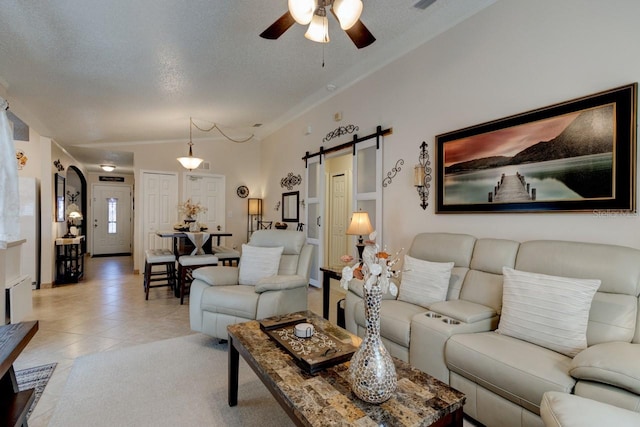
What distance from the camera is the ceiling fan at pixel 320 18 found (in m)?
1.94

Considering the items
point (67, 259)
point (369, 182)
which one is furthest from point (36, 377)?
point (67, 259)

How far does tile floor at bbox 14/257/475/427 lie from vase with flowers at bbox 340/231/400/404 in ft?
3.37

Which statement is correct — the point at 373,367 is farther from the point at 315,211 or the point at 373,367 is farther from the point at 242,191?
the point at 242,191

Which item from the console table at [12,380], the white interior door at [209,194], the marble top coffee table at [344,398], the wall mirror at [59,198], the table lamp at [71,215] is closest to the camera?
the marble top coffee table at [344,398]

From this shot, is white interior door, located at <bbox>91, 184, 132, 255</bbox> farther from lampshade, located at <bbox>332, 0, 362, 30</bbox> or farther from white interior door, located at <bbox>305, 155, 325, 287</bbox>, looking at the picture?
lampshade, located at <bbox>332, 0, 362, 30</bbox>

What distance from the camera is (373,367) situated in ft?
4.14

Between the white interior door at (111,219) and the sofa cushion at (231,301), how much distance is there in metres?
8.66

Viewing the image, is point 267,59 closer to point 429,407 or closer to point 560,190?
point 560,190

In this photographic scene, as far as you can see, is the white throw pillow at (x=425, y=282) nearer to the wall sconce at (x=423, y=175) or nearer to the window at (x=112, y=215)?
the wall sconce at (x=423, y=175)

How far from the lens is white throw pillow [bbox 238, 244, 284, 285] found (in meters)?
3.25

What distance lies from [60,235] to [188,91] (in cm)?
434

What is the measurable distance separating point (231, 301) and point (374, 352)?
1.88 meters

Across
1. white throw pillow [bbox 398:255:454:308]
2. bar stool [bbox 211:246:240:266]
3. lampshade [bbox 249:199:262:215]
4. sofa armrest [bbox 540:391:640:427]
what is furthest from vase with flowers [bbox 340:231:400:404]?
→ lampshade [bbox 249:199:262:215]

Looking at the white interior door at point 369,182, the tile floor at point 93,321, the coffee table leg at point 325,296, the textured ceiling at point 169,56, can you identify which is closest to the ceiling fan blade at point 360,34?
the textured ceiling at point 169,56
